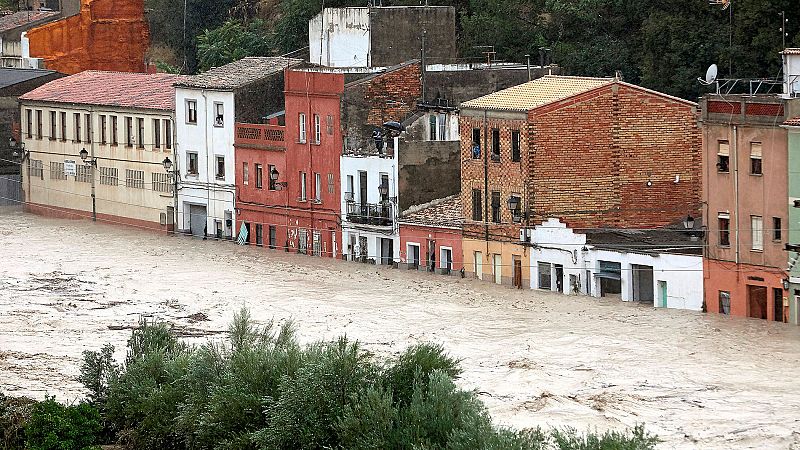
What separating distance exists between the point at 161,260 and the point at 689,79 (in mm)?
20099

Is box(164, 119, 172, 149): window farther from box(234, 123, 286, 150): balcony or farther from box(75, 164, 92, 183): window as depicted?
box(75, 164, 92, 183): window

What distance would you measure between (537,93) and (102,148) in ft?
84.6

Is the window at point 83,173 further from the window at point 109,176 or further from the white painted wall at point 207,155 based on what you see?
the white painted wall at point 207,155

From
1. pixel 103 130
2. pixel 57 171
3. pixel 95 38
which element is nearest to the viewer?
pixel 103 130

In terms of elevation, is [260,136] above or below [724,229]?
above

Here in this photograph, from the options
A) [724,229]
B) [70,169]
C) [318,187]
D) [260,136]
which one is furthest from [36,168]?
[724,229]

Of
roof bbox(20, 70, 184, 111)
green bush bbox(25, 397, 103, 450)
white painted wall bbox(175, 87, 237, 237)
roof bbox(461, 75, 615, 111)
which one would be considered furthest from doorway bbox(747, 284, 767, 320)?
roof bbox(20, 70, 184, 111)

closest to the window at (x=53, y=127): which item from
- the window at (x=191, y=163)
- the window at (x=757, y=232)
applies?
the window at (x=191, y=163)

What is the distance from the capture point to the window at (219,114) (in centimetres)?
7906

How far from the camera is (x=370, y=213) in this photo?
70.2 m

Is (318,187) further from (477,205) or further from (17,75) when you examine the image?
(17,75)

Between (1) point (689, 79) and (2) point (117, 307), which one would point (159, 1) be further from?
(2) point (117, 307)

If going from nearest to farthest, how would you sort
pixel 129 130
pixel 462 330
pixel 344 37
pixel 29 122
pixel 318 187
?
pixel 462 330 < pixel 318 187 < pixel 344 37 < pixel 129 130 < pixel 29 122

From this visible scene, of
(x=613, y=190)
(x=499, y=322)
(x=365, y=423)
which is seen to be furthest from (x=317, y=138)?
(x=365, y=423)
